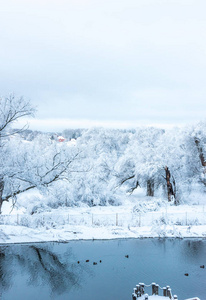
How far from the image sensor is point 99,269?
16.4 metres

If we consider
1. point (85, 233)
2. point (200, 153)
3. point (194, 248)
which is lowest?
point (194, 248)

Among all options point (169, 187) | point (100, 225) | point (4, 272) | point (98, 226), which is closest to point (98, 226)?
point (98, 226)

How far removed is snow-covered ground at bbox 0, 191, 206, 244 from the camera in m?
22.0

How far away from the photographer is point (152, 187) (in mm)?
37500

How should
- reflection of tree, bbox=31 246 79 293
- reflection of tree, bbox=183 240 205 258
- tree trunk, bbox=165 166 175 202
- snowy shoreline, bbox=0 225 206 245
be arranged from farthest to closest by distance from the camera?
tree trunk, bbox=165 166 175 202, snowy shoreline, bbox=0 225 206 245, reflection of tree, bbox=183 240 205 258, reflection of tree, bbox=31 246 79 293

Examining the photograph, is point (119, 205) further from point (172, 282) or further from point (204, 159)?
point (172, 282)

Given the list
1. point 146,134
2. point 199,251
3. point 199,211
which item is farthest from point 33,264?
point 146,134

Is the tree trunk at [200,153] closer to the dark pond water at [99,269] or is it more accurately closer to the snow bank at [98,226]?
the snow bank at [98,226]

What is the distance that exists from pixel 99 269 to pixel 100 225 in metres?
7.96

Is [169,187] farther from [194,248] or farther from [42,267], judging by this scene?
[42,267]

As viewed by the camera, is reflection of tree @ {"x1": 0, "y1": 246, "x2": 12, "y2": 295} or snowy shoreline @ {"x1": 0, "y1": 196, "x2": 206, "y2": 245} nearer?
reflection of tree @ {"x1": 0, "y1": 246, "x2": 12, "y2": 295}

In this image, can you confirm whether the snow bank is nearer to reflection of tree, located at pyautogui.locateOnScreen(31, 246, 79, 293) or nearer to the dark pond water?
the dark pond water

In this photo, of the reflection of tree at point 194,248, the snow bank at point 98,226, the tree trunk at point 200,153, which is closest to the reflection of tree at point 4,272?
the snow bank at point 98,226

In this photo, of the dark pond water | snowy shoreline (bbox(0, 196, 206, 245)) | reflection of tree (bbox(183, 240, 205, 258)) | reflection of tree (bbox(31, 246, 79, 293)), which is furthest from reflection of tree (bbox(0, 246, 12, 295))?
reflection of tree (bbox(183, 240, 205, 258))
